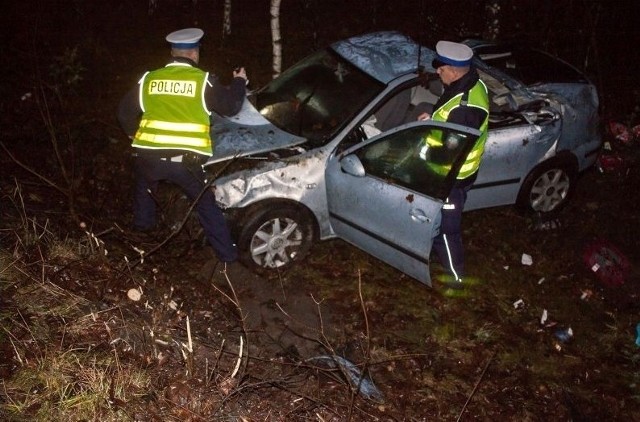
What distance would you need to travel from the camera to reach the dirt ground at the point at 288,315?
10.2ft

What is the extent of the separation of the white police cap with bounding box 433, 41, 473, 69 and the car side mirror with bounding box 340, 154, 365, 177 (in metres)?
0.99

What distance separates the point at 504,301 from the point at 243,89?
2.92 meters

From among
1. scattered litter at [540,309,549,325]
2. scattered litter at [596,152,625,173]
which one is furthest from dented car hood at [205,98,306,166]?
scattered litter at [596,152,625,173]

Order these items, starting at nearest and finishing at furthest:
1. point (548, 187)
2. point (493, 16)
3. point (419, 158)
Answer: point (419, 158), point (548, 187), point (493, 16)

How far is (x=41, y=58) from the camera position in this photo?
26.6 ft

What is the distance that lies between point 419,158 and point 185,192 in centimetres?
192

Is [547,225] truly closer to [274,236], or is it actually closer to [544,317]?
[544,317]

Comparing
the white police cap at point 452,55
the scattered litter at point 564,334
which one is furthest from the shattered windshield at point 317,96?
the scattered litter at point 564,334

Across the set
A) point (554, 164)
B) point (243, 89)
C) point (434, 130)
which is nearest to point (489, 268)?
point (554, 164)

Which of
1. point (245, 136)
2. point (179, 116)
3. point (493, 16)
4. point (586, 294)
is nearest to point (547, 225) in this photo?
point (586, 294)

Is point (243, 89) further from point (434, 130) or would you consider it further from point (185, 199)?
point (434, 130)

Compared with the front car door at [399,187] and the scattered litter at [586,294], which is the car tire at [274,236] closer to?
the front car door at [399,187]

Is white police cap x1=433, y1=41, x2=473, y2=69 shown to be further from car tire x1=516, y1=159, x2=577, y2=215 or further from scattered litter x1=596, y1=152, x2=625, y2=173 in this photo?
scattered litter x1=596, y1=152, x2=625, y2=173

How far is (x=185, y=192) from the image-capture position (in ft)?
14.5
